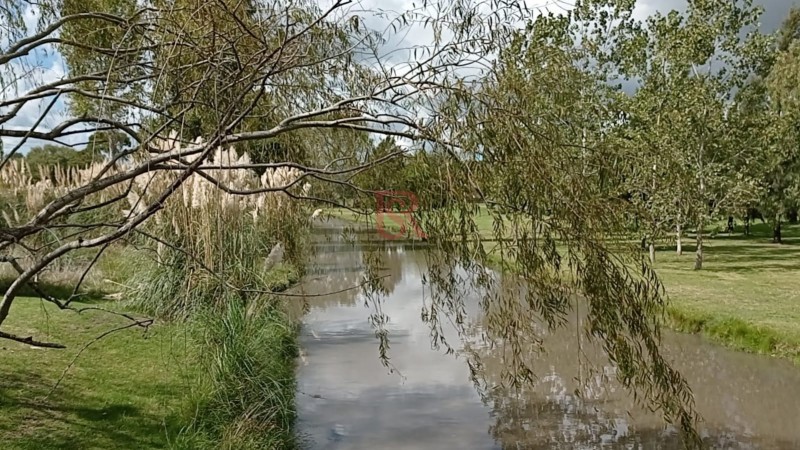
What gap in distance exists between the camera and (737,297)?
11.0 meters

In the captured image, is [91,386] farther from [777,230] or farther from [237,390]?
[777,230]

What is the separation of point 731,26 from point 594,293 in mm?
15567

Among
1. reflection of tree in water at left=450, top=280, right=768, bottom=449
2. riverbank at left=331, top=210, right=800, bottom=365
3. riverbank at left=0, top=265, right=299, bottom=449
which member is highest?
riverbank at left=0, top=265, right=299, bottom=449

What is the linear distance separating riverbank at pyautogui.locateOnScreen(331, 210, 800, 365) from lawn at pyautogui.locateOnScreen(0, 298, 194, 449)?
2.12 metres

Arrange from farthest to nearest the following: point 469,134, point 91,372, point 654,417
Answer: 1. point 654,417
2. point 91,372
3. point 469,134

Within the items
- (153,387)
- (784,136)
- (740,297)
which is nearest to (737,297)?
(740,297)

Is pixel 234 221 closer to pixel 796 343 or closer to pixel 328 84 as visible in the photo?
pixel 328 84

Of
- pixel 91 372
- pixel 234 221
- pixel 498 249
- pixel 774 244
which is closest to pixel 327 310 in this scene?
pixel 234 221

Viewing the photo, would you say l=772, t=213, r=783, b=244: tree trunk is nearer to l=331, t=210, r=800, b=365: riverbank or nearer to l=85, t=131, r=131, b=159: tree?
l=331, t=210, r=800, b=365: riverbank

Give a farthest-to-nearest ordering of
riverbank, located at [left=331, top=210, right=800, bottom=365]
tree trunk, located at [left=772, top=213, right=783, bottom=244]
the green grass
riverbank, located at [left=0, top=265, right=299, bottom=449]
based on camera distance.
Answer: tree trunk, located at [left=772, top=213, right=783, bottom=244] < the green grass < riverbank, located at [left=331, top=210, right=800, bottom=365] < riverbank, located at [left=0, top=265, right=299, bottom=449]

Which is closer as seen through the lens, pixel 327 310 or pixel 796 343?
pixel 796 343

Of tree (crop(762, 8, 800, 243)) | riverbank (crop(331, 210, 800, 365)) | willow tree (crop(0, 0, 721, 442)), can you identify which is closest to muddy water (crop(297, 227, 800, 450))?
riverbank (crop(331, 210, 800, 365))

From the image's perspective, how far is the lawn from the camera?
4188 millimetres

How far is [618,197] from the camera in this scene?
2.53 m
